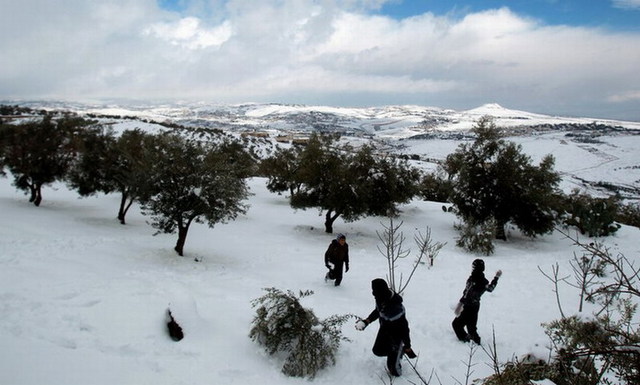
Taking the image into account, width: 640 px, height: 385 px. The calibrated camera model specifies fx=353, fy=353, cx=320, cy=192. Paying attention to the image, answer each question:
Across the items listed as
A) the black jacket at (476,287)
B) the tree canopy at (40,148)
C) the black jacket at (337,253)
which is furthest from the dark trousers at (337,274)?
the tree canopy at (40,148)

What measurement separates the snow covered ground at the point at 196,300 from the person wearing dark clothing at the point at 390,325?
1.41 feet

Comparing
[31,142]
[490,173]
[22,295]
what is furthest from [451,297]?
[31,142]

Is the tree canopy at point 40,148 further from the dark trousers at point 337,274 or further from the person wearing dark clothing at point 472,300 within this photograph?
the person wearing dark clothing at point 472,300

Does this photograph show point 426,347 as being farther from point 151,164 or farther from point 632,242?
point 632,242

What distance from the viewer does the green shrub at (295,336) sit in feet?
19.4

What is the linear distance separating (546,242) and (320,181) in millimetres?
15284

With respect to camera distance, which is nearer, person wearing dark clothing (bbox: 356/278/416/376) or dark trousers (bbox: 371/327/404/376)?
person wearing dark clothing (bbox: 356/278/416/376)

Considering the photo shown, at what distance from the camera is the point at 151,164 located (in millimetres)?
13211

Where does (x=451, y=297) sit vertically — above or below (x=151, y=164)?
below

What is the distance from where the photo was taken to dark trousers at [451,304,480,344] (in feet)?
23.9

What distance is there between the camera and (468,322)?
291 inches

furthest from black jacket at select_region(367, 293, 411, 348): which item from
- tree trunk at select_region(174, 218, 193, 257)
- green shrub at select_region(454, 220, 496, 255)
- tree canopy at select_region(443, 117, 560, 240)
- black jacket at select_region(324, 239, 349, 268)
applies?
tree canopy at select_region(443, 117, 560, 240)

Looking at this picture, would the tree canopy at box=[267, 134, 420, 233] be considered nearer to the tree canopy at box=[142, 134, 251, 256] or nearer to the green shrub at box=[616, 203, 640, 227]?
the tree canopy at box=[142, 134, 251, 256]

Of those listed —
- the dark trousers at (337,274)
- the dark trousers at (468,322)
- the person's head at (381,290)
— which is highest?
the person's head at (381,290)
